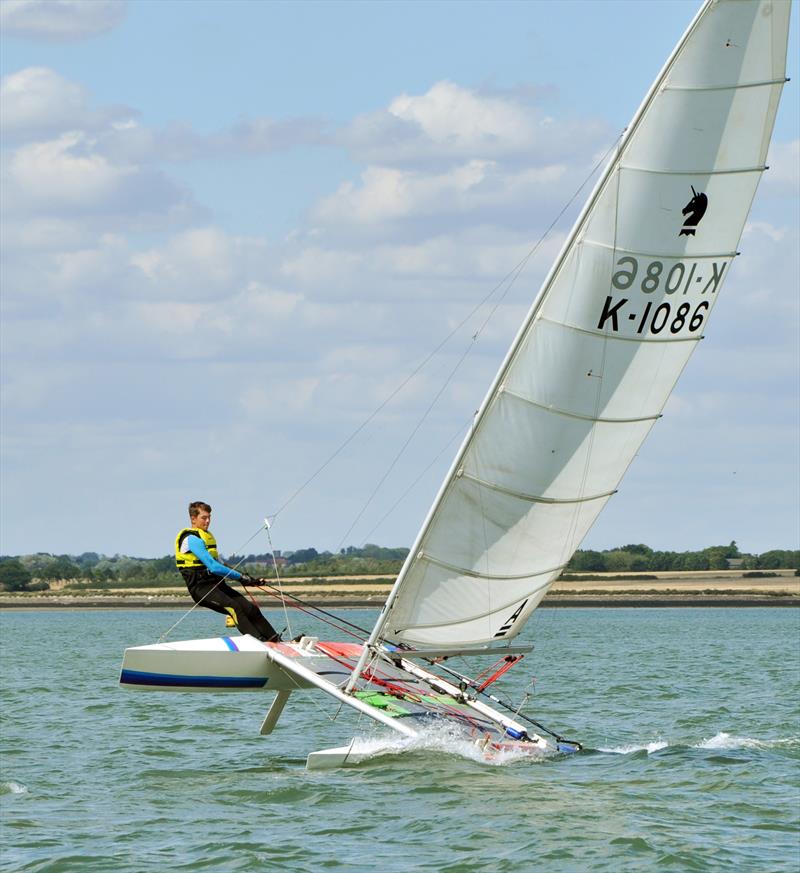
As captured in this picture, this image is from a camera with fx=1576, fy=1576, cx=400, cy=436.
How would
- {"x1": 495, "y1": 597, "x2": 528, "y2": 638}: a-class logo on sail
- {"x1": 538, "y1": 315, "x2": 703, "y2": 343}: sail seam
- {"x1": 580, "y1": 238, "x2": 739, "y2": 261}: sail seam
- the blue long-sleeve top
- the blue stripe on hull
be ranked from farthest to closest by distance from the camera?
{"x1": 495, "y1": 597, "x2": 528, "y2": 638}: a-class logo on sail
the blue long-sleeve top
the blue stripe on hull
{"x1": 538, "y1": 315, "x2": 703, "y2": 343}: sail seam
{"x1": 580, "y1": 238, "x2": 739, "y2": 261}: sail seam

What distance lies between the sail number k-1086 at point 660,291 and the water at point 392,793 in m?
4.98

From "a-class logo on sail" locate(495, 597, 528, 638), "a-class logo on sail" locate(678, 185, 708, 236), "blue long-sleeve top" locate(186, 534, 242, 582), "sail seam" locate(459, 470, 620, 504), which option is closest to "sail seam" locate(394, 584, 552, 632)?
"a-class logo on sail" locate(495, 597, 528, 638)

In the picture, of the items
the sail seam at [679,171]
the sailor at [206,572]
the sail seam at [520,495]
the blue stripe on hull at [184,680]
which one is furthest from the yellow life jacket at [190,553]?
the sail seam at [679,171]

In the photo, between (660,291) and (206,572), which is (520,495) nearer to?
(660,291)

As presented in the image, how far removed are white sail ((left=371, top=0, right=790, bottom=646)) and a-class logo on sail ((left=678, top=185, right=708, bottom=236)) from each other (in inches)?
0.6

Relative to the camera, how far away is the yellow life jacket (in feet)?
60.6

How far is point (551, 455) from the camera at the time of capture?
17438 millimetres

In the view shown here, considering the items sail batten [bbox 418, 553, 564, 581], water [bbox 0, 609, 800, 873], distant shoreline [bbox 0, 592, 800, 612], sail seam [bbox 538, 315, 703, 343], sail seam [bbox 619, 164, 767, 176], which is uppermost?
sail seam [bbox 619, 164, 767, 176]

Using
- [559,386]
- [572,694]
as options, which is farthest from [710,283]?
[572,694]

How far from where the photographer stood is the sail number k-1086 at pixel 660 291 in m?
16.9

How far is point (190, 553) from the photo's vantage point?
1847cm

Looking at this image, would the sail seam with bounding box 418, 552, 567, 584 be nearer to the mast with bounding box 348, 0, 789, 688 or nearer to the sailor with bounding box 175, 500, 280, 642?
the mast with bounding box 348, 0, 789, 688

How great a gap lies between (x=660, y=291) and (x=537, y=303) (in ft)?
4.38

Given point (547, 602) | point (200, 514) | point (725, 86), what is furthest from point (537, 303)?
point (547, 602)
